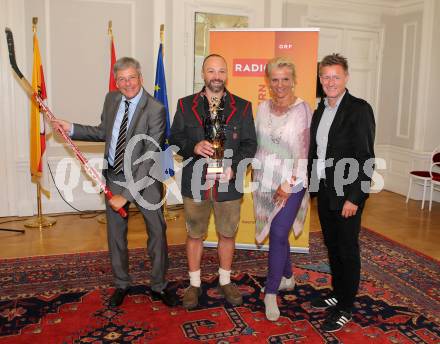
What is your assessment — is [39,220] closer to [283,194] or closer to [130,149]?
[130,149]

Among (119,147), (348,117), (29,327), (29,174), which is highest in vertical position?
(348,117)

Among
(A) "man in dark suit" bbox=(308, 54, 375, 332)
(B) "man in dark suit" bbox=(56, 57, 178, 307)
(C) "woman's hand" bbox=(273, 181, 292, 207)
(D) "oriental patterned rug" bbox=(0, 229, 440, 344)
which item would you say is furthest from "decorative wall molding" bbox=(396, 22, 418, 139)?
(B) "man in dark suit" bbox=(56, 57, 178, 307)

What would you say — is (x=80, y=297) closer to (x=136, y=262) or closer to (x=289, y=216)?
(x=136, y=262)

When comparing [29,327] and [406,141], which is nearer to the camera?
[29,327]

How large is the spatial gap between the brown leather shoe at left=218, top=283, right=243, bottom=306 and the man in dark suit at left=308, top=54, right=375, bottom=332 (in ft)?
1.89

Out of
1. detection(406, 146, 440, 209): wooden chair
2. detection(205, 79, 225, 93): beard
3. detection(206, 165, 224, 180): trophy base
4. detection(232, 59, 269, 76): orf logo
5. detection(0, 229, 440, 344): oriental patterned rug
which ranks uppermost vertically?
detection(232, 59, 269, 76): orf logo

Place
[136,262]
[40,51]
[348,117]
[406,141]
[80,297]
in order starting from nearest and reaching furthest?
[348,117] → [80,297] → [136,262] → [40,51] → [406,141]

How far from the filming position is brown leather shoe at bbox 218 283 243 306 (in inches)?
119

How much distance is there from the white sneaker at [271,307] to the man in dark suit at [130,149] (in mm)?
604

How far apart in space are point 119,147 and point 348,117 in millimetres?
1339

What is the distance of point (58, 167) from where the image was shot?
5168 millimetres

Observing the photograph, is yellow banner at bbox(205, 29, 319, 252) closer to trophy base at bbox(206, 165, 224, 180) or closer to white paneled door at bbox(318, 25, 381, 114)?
trophy base at bbox(206, 165, 224, 180)

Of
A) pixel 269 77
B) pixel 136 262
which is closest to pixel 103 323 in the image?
pixel 136 262

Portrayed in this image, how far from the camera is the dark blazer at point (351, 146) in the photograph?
2467 mm
